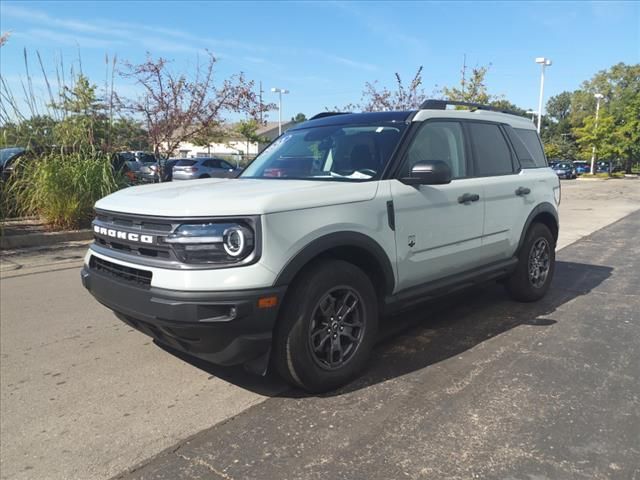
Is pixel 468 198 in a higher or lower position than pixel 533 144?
lower

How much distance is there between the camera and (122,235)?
316 centimetres

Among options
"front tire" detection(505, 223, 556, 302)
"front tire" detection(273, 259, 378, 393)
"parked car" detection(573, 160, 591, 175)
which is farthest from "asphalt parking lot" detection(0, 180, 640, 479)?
"parked car" detection(573, 160, 591, 175)

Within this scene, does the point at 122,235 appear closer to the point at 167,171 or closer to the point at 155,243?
the point at 155,243

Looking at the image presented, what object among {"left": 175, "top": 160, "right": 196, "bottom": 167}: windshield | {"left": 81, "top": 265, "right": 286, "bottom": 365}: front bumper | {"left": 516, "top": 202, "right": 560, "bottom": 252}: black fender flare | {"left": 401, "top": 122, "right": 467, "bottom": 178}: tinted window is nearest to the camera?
{"left": 81, "top": 265, "right": 286, "bottom": 365}: front bumper

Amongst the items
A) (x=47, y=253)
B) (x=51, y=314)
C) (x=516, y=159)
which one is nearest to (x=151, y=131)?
(x=47, y=253)

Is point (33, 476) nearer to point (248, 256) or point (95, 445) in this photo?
point (95, 445)

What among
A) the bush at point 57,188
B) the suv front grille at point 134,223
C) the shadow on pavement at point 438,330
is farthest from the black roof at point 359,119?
the bush at point 57,188

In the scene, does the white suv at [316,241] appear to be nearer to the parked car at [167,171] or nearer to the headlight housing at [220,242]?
the headlight housing at [220,242]

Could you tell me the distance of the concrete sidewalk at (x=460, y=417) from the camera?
2516 mm

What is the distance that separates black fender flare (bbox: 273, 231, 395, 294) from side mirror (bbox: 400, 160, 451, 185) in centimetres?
55

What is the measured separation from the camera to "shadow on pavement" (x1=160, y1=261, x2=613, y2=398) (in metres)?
3.55

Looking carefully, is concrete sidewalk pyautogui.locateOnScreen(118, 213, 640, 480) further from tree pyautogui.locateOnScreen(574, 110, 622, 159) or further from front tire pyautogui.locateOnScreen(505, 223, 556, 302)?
tree pyautogui.locateOnScreen(574, 110, 622, 159)

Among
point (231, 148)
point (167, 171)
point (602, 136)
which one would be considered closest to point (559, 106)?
point (602, 136)

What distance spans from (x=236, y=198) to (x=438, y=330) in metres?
2.46
